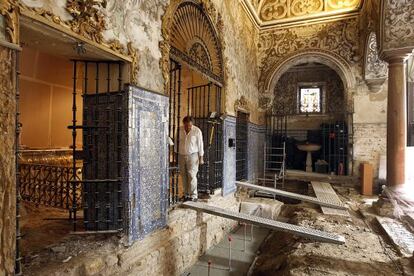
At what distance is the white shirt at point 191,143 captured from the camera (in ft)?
15.2

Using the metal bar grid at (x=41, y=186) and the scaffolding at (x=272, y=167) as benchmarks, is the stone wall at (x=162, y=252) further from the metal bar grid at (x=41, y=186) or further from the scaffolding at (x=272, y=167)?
the scaffolding at (x=272, y=167)

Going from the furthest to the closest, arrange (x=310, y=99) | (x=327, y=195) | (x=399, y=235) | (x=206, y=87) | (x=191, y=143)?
(x=310, y=99) → (x=327, y=195) → (x=206, y=87) → (x=191, y=143) → (x=399, y=235)

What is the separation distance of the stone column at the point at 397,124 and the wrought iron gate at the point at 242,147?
3.58m

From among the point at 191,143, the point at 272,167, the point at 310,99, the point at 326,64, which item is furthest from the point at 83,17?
the point at 310,99

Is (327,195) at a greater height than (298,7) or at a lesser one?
lesser

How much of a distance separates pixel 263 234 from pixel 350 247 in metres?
2.42

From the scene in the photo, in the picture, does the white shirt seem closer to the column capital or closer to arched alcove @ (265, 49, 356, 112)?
the column capital

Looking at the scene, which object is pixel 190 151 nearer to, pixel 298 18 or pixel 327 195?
pixel 327 195

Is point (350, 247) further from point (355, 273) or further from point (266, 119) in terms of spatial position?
point (266, 119)

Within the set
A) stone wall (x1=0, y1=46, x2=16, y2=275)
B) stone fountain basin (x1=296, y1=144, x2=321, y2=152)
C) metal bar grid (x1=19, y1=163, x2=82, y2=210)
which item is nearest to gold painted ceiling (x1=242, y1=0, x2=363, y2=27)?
stone fountain basin (x1=296, y1=144, x2=321, y2=152)

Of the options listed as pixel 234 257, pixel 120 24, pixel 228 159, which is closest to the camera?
pixel 120 24

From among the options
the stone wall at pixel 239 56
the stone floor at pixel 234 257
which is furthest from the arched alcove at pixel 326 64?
the stone floor at pixel 234 257

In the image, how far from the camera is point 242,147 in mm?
7746

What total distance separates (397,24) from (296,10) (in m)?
4.64
